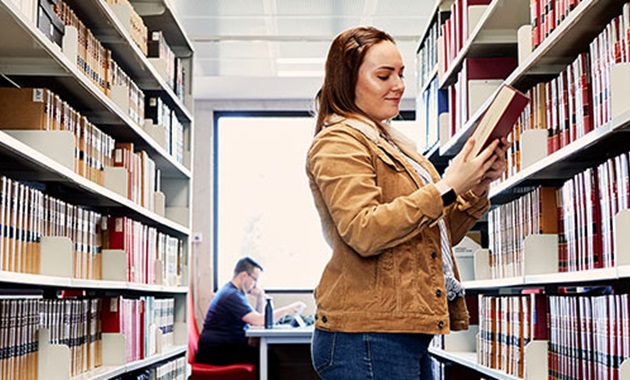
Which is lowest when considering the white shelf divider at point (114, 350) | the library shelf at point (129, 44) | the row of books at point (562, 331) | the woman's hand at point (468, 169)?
the white shelf divider at point (114, 350)

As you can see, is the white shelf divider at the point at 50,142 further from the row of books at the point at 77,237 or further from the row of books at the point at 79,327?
the row of books at the point at 79,327

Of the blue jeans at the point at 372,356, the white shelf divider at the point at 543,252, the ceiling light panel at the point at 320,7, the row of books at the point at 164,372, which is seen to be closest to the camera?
the blue jeans at the point at 372,356

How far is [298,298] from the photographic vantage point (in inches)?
305

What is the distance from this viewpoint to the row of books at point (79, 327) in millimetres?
2387

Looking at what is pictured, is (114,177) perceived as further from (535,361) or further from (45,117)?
(535,361)

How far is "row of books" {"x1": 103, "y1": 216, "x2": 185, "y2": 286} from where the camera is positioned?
343 centimetres

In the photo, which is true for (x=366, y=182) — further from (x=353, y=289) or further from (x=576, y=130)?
(x=576, y=130)

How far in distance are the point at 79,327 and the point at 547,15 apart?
1.83 meters

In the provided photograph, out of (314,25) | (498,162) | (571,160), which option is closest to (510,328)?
(571,160)

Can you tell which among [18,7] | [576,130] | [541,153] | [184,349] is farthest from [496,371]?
[184,349]

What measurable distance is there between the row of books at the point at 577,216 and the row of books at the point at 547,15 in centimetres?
40

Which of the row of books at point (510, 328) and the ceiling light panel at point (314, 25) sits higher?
the ceiling light panel at point (314, 25)

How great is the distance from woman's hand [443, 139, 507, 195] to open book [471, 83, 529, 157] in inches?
0.6

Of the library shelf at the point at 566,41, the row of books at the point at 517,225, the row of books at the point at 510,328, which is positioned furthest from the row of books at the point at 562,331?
the library shelf at the point at 566,41
